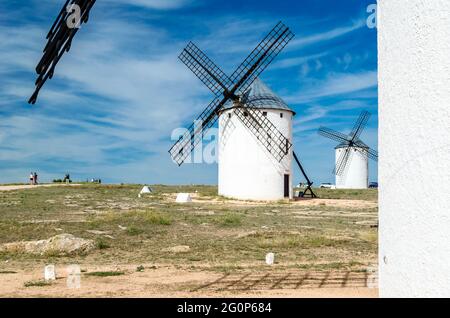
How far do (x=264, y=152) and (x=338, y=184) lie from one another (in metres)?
27.8

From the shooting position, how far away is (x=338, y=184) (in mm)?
57812

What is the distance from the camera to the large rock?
1274 centimetres

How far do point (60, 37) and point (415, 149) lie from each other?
146 inches

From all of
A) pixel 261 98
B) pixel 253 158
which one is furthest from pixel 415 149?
pixel 261 98

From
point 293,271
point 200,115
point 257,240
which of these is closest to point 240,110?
point 200,115

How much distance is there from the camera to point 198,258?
12062 mm

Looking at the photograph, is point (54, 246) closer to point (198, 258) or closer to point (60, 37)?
point (198, 258)

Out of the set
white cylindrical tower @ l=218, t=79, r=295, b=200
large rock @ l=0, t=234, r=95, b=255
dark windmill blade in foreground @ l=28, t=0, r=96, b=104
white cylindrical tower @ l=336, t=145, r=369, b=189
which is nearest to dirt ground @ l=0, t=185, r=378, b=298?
large rock @ l=0, t=234, r=95, b=255

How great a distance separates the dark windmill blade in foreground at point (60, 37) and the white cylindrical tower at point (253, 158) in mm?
27242

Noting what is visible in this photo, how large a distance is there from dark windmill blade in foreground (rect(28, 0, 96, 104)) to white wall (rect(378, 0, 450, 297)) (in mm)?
3187

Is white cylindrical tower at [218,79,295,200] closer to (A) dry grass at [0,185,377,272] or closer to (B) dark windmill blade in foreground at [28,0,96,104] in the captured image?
(A) dry grass at [0,185,377,272]

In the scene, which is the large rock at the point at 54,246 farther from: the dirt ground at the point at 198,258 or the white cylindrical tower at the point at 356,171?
the white cylindrical tower at the point at 356,171

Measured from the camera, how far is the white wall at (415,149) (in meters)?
3.29

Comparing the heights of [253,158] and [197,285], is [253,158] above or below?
above
